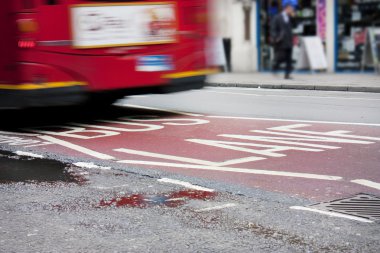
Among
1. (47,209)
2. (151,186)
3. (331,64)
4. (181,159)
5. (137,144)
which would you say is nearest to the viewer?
(47,209)

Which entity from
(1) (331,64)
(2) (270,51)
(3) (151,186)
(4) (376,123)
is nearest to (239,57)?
(2) (270,51)

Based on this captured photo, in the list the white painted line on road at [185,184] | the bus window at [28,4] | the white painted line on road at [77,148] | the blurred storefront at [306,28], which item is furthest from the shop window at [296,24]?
the white painted line on road at [185,184]

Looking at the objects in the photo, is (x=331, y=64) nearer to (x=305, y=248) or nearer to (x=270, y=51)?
(x=270, y=51)

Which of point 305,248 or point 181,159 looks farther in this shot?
point 181,159

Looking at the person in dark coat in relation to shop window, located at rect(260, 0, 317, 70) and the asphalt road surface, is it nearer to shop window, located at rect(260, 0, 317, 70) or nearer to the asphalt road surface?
shop window, located at rect(260, 0, 317, 70)

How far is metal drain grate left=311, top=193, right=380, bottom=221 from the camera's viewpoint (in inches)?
228

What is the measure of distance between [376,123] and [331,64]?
1206 centimetres

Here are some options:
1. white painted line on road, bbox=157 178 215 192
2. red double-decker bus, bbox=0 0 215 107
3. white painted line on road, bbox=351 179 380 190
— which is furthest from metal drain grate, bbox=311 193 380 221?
red double-decker bus, bbox=0 0 215 107

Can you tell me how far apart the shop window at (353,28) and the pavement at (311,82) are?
87cm

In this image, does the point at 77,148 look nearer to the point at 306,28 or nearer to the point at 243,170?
the point at 243,170

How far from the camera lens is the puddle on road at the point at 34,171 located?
7332 mm

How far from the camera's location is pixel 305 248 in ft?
16.1

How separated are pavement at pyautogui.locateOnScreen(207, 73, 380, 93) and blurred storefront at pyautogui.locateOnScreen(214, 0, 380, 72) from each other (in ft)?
3.47

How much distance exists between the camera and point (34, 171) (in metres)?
7.79
